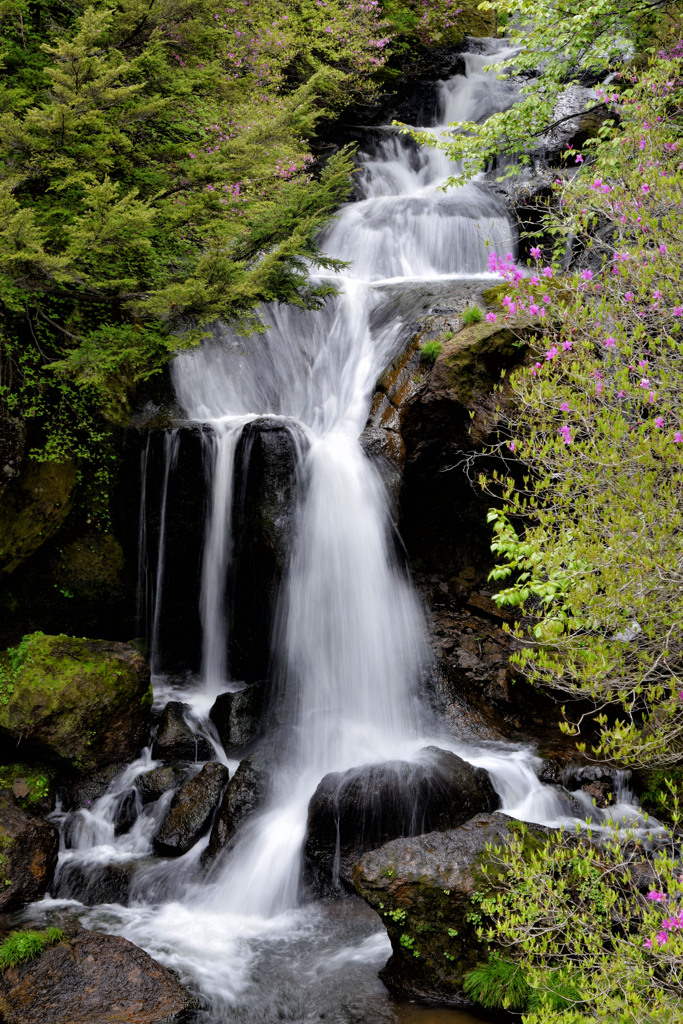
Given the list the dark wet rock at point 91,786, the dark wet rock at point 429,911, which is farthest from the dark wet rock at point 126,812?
the dark wet rock at point 429,911

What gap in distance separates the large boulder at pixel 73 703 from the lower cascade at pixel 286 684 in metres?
0.32

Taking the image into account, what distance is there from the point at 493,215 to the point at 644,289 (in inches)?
398

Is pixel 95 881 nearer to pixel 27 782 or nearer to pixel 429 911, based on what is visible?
pixel 27 782

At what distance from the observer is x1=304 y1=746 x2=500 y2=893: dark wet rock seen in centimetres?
569

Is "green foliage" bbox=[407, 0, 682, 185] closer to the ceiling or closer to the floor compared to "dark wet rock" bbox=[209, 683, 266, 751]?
closer to the ceiling

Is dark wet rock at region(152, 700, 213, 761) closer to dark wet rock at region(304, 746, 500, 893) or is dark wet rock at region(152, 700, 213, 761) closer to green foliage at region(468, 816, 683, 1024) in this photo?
dark wet rock at region(304, 746, 500, 893)

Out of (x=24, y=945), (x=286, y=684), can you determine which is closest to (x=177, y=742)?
(x=286, y=684)

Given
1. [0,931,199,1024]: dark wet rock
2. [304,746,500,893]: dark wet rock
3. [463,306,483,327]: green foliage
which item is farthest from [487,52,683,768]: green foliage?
[463,306,483,327]: green foliage

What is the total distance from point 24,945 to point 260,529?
4.69 metres

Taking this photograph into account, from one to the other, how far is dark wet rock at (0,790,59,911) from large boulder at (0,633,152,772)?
0.74m

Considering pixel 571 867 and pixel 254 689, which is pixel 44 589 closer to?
pixel 254 689

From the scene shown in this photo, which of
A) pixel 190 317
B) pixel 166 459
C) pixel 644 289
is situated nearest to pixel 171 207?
pixel 190 317

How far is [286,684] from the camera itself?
8.04 meters

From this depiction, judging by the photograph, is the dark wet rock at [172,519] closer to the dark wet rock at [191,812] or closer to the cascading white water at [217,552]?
the cascading white water at [217,552]
